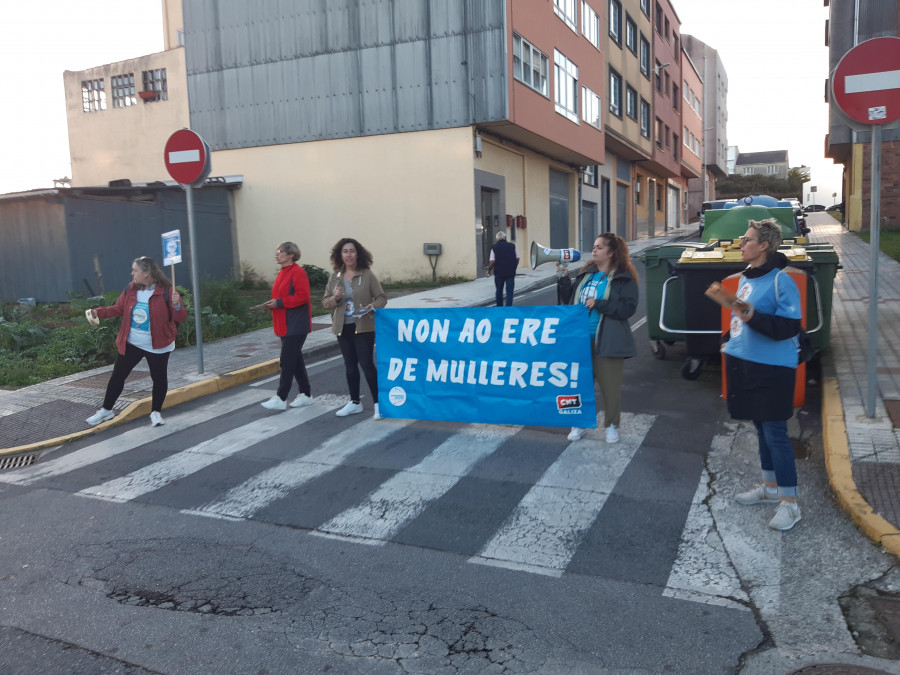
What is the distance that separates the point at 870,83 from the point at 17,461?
769cm

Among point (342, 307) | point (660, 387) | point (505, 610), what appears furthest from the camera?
point (660, 387)

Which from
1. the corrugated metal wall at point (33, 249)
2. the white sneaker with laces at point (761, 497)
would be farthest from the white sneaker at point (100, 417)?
the corrugated metal wall at point (33, 249)

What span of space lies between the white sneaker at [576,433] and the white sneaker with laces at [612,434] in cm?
25

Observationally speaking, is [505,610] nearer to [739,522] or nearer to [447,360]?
[739,522]

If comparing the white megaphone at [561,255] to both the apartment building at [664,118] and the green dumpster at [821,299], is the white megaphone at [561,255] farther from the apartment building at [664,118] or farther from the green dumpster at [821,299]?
the apartment building at [664,118]

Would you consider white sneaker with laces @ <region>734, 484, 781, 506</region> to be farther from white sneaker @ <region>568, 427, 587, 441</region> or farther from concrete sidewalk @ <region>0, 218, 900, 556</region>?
white sneaker @ <region>568, 427, 587, 441</region>

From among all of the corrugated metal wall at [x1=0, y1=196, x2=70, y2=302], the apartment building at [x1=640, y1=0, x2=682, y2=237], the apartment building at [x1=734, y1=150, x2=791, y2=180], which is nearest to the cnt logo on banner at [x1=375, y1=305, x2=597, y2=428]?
the corrugated metal wall at [x1=0, y1=196, x2=70, y2=302]

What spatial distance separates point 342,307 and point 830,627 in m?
5.21

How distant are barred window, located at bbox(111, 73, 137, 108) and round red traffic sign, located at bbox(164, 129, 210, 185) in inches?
839

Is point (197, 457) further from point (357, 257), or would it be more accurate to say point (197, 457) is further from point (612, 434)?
point (612, 434)

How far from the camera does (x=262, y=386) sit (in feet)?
30.6

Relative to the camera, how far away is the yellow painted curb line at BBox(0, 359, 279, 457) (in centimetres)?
699

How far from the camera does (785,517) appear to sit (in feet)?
14.8

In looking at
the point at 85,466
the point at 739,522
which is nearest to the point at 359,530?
the point at 739,522
